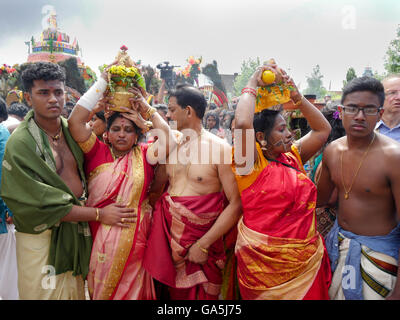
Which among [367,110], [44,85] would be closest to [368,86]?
[367,110]

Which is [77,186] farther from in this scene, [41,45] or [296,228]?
[41,45]

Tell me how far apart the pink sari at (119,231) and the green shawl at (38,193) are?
18 cm

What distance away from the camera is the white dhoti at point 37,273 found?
2.32 meters

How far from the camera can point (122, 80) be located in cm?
247

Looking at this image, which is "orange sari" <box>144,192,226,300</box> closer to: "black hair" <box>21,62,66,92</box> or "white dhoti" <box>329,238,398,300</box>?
"white dhoti" <box>329,238,398,300</box>

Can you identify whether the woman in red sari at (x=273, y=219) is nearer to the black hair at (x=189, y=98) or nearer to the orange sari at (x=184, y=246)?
the orange sari at (x=184, y=246)

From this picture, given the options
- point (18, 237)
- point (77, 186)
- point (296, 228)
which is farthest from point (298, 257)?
point (18, 237)

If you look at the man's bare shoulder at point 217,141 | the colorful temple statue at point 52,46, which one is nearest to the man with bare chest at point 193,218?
the man's bare shoulder at point 217,141

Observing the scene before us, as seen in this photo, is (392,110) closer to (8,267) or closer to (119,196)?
(119,196)

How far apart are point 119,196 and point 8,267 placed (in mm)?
1802

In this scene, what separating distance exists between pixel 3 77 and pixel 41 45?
12890 mm

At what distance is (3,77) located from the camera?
16125 millimetres

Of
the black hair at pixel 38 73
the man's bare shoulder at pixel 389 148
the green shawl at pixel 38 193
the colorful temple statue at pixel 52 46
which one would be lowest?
the green shawl at pixel 38 193
